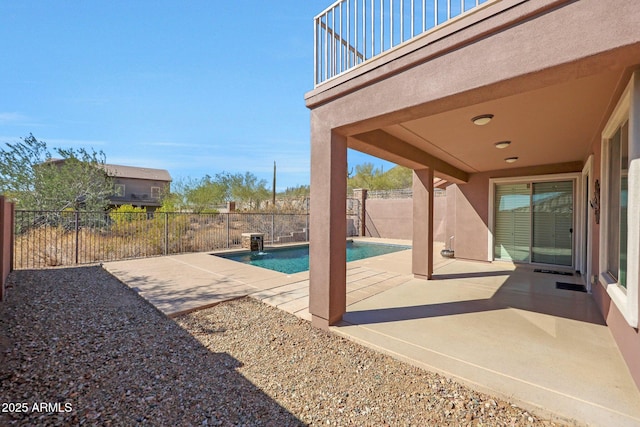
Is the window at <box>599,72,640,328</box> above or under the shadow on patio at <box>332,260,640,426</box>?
above

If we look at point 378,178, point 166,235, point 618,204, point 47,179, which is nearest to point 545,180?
point 618,204

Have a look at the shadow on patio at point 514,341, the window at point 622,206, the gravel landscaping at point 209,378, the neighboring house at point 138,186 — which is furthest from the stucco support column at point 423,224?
the neighboring house at point 138,186

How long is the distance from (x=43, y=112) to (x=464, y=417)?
21737mm

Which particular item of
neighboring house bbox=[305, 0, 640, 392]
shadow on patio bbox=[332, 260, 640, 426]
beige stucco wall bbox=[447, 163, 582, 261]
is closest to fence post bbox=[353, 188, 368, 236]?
beige stucco wall bbox=[447, 163, 582, 261]

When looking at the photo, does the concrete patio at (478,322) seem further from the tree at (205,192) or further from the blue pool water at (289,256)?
the tree at (205,192)

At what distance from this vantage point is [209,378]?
8.27 feet

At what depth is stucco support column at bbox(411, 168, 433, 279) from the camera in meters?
5.96

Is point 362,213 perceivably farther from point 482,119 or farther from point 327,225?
point 327,225

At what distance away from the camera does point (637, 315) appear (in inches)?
80.5

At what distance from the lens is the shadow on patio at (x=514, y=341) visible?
2.14 metres

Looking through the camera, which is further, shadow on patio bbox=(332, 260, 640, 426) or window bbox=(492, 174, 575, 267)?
window bbox=(492, 174, 575, 267)

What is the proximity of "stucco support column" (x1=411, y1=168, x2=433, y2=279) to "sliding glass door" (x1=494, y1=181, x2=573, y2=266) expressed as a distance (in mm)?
3309

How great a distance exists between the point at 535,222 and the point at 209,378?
27.9 ft

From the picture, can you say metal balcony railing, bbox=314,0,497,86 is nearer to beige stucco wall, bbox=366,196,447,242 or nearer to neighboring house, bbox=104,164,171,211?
beige stucco wall, bbox=366,196,447,242
